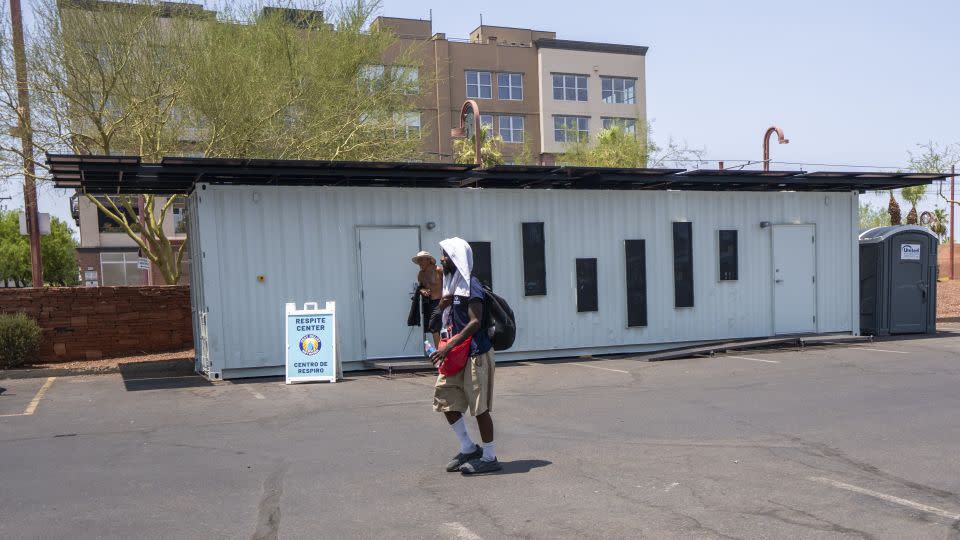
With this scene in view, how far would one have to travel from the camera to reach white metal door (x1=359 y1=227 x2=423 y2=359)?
44.4 ft

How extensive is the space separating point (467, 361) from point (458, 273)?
69 cm

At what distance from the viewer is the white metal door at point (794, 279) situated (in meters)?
16.3

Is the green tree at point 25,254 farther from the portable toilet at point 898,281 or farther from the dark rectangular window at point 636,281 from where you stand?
the portable toilet at point 898,281

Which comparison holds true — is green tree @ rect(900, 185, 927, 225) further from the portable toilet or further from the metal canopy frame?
the metal canopy frame

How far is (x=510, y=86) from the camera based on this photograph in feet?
188

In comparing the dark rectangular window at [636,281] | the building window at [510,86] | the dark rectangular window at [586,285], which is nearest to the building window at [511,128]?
the building window at [510,86]

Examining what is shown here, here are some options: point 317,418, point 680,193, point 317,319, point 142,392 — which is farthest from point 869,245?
point 142,392

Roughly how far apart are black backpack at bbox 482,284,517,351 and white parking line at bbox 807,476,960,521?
2522 millimetres

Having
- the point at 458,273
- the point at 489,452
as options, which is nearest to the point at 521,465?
the point at 489,452

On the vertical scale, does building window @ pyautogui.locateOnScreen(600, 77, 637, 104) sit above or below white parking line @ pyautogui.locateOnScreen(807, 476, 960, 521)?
above

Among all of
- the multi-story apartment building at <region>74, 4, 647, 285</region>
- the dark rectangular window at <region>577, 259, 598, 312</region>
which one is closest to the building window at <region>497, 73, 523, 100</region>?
the multi-story apartment building at <region>74, 4, 647, 285</region>

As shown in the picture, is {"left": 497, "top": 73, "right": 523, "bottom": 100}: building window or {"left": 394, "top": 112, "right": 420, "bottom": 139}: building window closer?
{"left": 394, "top": 112, "right": 420, "bottom": 139}: building window

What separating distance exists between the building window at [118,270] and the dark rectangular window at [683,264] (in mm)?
39821

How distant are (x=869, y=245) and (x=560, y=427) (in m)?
11.8
